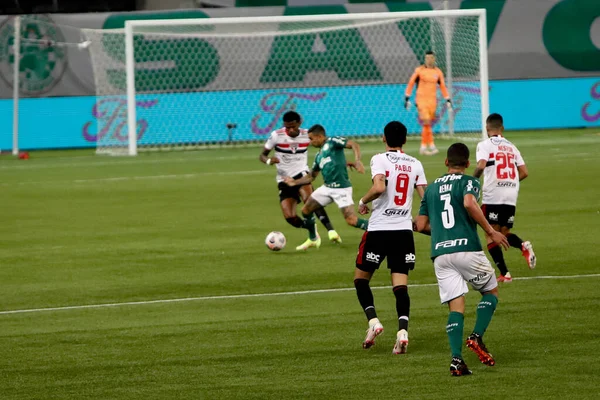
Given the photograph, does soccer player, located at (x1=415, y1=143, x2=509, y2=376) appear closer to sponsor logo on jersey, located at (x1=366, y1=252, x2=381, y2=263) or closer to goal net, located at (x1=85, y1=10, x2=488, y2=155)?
sponsor logo on jersey, located at (x1=366, y1=252, x2=381, y2=263)

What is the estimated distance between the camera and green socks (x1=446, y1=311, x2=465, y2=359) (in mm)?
8844

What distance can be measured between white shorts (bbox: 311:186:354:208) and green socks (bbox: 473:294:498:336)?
6.60 metres

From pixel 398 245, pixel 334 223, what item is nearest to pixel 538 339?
pixel 398 245

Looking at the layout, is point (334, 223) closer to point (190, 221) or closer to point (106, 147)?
point (190, 221)

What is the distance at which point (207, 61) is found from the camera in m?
36.4

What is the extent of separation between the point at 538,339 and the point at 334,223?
975cm

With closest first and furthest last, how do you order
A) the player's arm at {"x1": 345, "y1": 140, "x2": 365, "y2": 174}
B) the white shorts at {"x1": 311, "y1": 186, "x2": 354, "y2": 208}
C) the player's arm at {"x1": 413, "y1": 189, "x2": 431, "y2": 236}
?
1. the player's arm at {"x1": 413, "y1": 189, "x2": 431, "y2": 236}
2. the player's arm at {"x1": 345, "y1": 140, "x2": 365, "y2": 174}
3. the white shorts at {"x1": 311, "y1": 186, "x2": 354, "y2": 208}

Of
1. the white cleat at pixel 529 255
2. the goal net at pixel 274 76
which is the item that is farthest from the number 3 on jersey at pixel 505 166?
the goal net at pixel 274 76

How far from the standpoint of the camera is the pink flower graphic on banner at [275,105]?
1401 inches

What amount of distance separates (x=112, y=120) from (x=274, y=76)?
590 centimetres

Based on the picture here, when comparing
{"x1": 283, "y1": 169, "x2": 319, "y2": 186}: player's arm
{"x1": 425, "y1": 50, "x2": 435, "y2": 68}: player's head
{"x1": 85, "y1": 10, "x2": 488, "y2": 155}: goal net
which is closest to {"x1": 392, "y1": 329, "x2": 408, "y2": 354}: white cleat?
{"x1": 283, "y1": 169, "x2": 319, "y2": 186}: player's arm

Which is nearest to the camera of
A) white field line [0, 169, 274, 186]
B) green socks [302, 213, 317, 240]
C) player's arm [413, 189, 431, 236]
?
player's arm [413, 189, 431, 236]

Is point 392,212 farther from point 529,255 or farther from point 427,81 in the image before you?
point 427,81

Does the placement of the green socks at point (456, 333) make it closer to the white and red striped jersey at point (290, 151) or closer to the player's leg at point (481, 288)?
the player's leg at point (481, 288)
